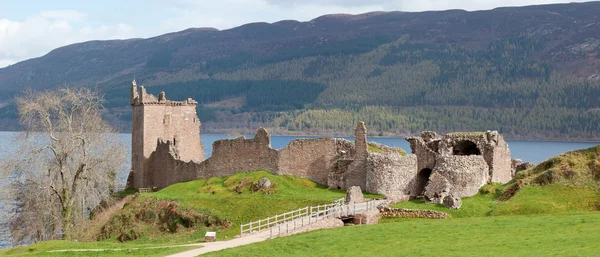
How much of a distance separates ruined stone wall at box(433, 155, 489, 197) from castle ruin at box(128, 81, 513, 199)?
0.07m

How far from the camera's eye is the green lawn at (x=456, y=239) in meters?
36.0

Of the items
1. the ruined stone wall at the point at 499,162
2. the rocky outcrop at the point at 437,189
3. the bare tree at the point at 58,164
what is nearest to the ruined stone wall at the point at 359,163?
the rocky outcrop at the point at 437,189

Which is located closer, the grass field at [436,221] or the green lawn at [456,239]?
the green lawn at [456,239]

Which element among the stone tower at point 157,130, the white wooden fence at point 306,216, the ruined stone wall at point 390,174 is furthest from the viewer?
the stone tower at point 157,130

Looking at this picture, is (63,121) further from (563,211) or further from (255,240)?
(563,211)

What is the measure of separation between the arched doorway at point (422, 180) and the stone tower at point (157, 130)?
2212 cm

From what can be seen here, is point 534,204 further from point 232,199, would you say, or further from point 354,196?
point 232,199

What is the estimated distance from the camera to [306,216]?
51250 millimetres

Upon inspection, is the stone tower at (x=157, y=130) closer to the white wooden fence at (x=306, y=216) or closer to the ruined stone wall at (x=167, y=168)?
the ruined stone wall at (x=167, y=168)

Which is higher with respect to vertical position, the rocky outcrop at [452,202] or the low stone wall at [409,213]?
the rocky outcrop at [452,202]

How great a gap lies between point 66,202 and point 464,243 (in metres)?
32.9

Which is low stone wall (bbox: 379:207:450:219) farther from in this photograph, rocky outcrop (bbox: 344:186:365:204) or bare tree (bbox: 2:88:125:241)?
bare tree (bbox: 2:88:125:241)

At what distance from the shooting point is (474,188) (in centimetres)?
5816

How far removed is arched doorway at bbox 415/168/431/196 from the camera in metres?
61.6
